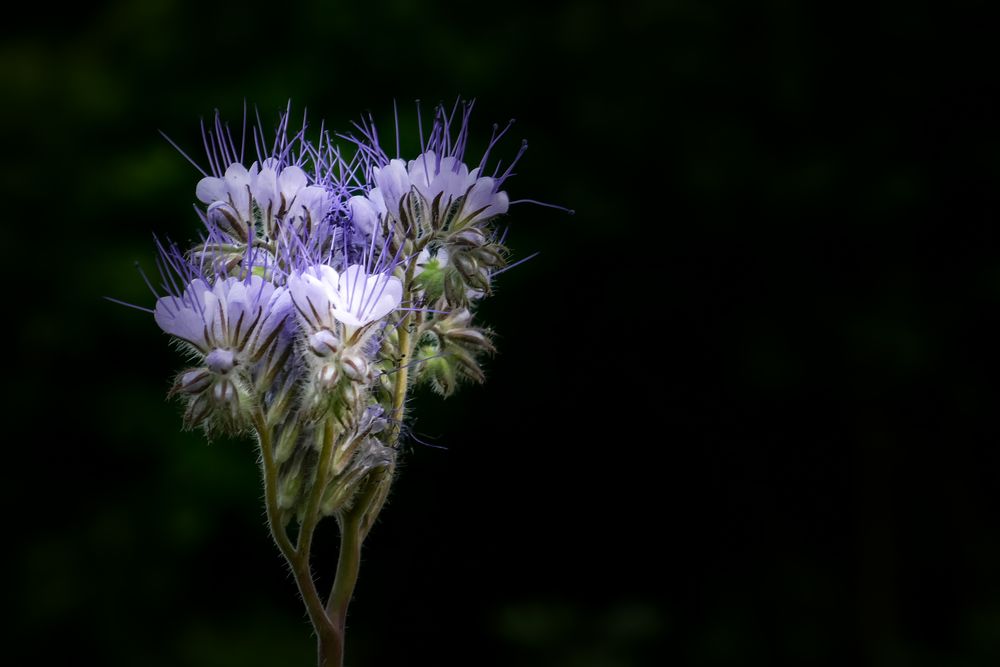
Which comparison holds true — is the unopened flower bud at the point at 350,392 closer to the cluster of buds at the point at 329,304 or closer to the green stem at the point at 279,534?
the cluster of buds at the point at 329,304

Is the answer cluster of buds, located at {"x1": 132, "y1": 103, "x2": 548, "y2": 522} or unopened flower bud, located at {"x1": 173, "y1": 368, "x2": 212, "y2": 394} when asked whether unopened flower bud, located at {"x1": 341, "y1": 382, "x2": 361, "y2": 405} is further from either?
unopened flower bud, located at {"x1": 173, "y1": 368, "x2": 212, "y2": 394}

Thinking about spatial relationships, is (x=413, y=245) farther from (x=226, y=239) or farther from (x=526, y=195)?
(x=526, y=195)

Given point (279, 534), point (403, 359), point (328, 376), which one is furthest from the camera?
point (403, 359)

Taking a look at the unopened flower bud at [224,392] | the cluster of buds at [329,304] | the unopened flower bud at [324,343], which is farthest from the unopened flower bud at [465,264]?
→ the unopened flower bud at [224,392]

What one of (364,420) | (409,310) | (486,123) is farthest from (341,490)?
(486,123)

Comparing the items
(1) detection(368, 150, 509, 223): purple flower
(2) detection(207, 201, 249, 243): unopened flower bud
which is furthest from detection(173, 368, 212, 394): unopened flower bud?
(1) detection(368, 150, 509, 223): purple flower

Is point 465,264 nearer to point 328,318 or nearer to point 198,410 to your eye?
point 328,318

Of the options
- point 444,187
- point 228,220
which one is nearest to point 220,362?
point 228,220
